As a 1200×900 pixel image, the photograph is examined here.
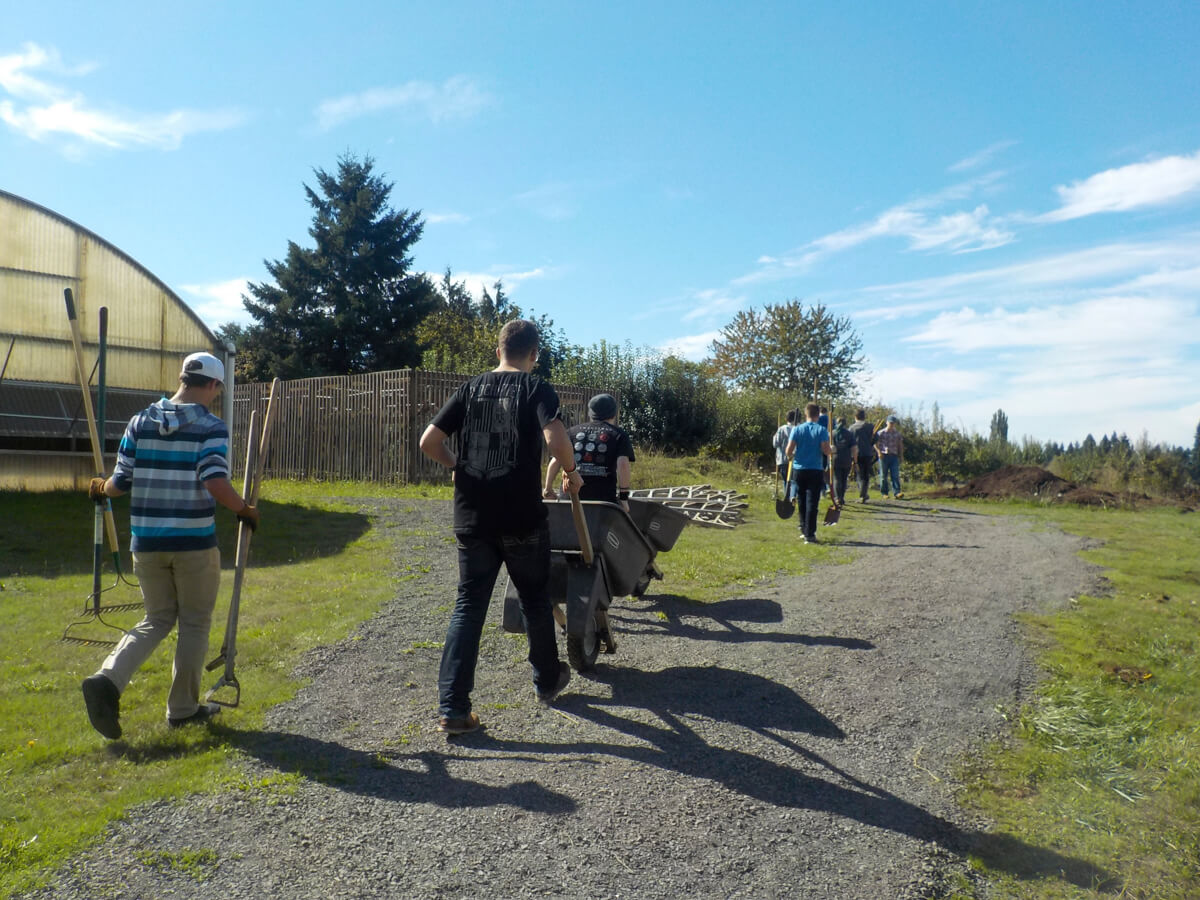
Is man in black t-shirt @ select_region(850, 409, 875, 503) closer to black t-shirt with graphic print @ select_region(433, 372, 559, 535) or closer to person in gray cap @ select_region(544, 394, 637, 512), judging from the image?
person in gray cap @ select_region(544, 394, 637, 512)

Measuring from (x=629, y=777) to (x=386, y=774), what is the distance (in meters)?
1.04

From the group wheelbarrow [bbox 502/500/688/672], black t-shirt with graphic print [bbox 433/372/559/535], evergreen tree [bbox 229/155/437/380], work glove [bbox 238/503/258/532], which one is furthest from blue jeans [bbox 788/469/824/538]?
evergreen tree [bbox 229/155/437/380]

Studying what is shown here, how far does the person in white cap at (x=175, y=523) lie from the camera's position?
4.19 m

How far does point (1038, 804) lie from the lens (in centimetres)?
383

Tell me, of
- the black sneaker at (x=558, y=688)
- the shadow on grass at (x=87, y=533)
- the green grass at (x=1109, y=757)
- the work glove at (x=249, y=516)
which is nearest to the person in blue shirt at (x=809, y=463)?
the green grass at (x=1109, y=757)

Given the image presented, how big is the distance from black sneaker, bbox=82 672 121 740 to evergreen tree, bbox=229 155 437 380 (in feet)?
110

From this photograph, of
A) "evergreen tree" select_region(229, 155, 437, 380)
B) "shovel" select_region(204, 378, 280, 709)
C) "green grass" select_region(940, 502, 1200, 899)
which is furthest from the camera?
"evergreen tree" select_region(229, 155, 437, 380)

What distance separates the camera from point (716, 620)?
6.99 m

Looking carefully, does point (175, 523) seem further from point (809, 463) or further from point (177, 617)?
point (809, 463)

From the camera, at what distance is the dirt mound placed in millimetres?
20234

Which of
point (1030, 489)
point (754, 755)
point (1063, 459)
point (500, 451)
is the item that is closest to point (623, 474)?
point (500, 451)

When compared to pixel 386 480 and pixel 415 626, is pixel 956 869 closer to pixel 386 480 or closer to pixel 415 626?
pixel 415 626

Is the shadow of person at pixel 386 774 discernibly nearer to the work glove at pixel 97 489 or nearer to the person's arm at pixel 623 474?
the work glove at pixel 97 489

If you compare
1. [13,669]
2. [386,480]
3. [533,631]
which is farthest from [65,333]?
[533,631]
